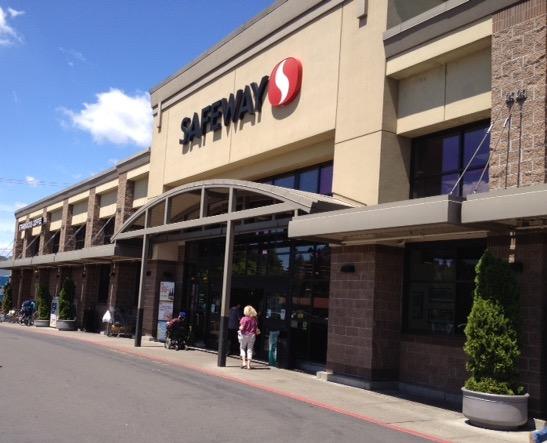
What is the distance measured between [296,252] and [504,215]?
8.89 m

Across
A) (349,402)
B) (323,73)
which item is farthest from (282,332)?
(323,73)

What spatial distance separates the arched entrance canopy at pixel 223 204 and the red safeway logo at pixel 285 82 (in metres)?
2.84

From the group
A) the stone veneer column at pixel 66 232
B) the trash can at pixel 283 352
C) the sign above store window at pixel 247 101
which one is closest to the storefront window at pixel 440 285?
the trash can at pixel 283 352

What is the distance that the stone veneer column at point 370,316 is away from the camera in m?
14.1

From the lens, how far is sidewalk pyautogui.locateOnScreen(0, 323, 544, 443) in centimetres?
988

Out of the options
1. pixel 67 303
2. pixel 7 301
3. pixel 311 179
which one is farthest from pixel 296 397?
pixel 7 301

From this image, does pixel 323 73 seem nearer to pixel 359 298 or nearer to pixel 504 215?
pixel 359 298

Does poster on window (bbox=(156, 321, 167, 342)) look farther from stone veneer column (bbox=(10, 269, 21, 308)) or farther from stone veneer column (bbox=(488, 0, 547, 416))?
stone veneer column (bbox=(10, 269, 21, 308))

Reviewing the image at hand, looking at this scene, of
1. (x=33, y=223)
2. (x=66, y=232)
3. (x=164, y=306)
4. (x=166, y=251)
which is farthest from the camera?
(x=33, y=223)

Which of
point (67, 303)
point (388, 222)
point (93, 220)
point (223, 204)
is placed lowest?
point (67, 303)

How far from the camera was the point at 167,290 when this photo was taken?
24031 millimetres

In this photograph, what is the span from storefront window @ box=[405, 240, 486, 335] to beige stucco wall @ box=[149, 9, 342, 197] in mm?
4250

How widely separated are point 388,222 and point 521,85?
A: 352 centimetres

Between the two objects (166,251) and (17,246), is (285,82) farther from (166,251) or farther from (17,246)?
(17,246)
